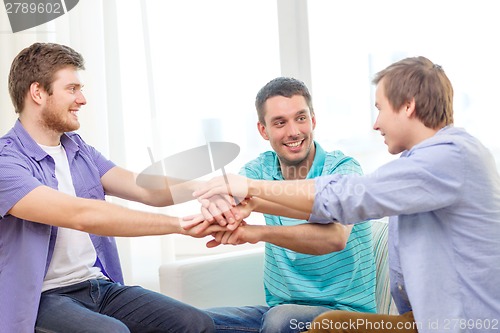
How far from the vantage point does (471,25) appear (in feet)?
10.2

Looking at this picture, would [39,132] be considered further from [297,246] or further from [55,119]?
[297,246]

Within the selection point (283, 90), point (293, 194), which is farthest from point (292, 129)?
point (293, 194)

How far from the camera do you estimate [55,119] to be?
7.55ft

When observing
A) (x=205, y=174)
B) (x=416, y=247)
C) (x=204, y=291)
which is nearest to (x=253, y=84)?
(x=205, y=174)

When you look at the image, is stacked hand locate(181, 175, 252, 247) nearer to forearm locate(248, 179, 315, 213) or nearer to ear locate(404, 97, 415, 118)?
forearm locate(248, 179, 315, 213)

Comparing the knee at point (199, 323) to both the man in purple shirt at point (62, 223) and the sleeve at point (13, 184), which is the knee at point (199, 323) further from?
the sleeve at point (13, 184)

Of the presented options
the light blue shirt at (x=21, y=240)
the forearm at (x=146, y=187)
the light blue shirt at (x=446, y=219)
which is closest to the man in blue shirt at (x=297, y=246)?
the forearm at (x=146, y=187)

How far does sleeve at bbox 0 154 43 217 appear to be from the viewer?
206cm

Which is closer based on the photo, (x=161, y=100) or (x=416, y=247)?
(x=416, y=247)

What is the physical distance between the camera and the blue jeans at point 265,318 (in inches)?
85.6

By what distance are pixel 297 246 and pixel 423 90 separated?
59cm

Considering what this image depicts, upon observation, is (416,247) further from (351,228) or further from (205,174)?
(205,174)

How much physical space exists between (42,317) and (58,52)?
0.84m

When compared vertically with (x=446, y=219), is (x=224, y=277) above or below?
below
